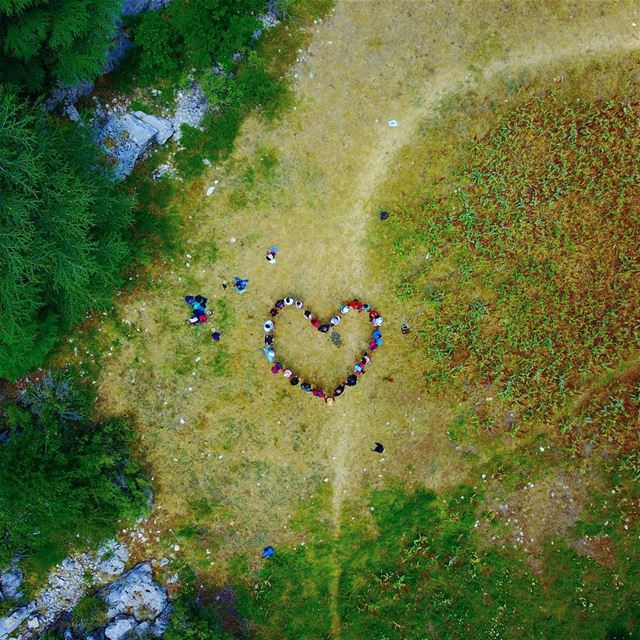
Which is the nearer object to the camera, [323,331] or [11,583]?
[11,583]

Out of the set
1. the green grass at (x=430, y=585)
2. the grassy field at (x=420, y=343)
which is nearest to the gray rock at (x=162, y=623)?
the grassy field at (x=420, y=343)

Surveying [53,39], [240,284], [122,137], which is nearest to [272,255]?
[240,284]

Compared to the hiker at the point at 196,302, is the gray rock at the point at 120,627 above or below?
below

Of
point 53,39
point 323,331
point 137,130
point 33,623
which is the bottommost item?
point 33,623

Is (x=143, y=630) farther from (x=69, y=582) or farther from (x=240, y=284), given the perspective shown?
(x=240, y=284)

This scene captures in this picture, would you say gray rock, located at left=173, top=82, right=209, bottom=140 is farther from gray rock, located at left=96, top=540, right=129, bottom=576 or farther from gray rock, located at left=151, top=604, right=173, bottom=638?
gray rock, located at left=151, top=604, right=173, bottom=638

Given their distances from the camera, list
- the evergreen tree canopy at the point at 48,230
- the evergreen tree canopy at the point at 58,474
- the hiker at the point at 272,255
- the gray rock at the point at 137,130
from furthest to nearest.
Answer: the hiker at the point at 272,255, the gray rock at the point at 137,130, the evergreen tree canopy at the point at 58,474, the evergreen tree canopy at the point at 48,230

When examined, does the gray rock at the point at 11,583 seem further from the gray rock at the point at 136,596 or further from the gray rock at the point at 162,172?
the gray rock at the point at 162,172

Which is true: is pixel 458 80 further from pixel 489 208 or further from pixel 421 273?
pixel 421 273
